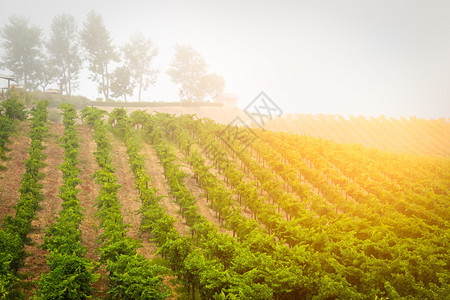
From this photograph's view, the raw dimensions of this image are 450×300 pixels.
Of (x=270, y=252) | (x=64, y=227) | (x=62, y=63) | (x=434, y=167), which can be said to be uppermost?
(x=62, y=63)

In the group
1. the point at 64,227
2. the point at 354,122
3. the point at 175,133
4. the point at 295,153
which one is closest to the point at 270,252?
the point at 64,227

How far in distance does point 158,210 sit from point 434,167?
31.3 metres

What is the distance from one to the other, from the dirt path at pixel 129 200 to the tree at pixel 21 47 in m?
52.4

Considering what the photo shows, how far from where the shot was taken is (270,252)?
585 inches

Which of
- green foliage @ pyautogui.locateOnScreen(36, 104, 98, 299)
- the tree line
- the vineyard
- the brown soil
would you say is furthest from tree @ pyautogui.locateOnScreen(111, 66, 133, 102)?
green foliage @ pyautogui.locateOnScreen(36, 104, 98, 299)

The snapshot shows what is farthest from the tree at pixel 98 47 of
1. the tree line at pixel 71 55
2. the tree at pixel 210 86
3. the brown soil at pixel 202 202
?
the brown soil at pixel 202 202

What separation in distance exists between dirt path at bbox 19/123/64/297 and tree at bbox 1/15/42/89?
51193 millimetres

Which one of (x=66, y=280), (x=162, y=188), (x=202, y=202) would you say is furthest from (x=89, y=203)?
(x=66, y=280)

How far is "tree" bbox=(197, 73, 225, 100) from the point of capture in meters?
88.8

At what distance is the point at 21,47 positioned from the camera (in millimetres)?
66000

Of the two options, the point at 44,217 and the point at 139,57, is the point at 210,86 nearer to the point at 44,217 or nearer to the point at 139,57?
the point at 139,57

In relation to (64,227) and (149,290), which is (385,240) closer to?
(149,290)

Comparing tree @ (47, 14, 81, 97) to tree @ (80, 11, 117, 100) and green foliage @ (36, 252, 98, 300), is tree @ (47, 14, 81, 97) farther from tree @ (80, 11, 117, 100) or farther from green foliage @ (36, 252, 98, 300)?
green foliage @ (36, 252, 98, 300)

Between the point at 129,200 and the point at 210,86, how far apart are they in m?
72.2
